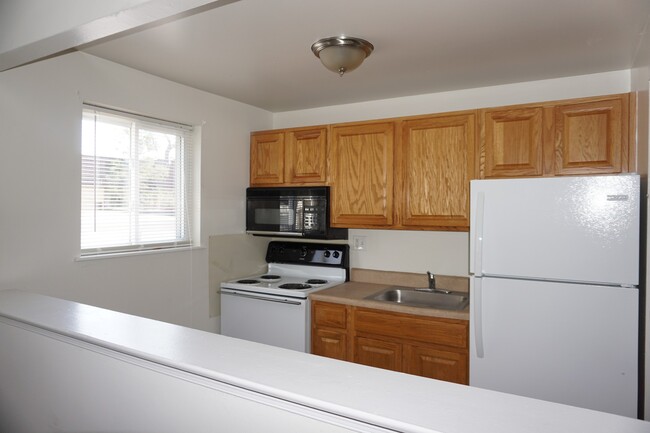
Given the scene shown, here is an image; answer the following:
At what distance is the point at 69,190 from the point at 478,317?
2.22m

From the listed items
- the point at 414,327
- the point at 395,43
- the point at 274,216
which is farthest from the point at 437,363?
the point at 395,43

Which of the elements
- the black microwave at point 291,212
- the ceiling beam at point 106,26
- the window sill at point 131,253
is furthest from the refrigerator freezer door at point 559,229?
the window sill at point 131,253

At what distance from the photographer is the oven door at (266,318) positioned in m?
2.95

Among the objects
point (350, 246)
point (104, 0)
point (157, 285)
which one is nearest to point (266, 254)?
point (350, 246)

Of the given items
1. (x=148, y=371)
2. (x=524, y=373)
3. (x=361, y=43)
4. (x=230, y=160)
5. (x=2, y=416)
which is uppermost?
(x=361, y=43)

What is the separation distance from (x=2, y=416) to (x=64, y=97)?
1553mm

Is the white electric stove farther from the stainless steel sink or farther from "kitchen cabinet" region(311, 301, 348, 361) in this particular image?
the stainless steel sink

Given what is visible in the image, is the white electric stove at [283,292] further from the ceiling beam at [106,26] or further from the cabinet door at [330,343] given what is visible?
the ceiling beam at [106,26]

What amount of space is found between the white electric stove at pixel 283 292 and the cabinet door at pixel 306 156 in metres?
0.59

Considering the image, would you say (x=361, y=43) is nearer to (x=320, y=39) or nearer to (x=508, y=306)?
(x=320, y=39)

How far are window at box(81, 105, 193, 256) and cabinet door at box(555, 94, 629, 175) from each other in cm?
234

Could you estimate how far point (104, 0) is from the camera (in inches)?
56.8

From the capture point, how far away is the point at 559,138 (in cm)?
243

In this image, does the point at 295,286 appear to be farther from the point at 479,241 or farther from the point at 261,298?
the point at 479,241
